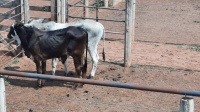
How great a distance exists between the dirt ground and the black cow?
A: 542mm

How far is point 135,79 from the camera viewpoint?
31.6 ft

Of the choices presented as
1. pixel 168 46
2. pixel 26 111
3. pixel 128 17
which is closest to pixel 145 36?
pixel 168 46

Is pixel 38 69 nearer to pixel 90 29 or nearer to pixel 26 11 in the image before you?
pixel 90 29

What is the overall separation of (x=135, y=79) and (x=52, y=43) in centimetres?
186

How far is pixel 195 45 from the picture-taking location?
12.2 metres

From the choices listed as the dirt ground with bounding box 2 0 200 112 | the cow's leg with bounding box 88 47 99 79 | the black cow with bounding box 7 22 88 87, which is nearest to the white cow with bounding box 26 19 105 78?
the cow's leg with bounding box 88 47 99 79

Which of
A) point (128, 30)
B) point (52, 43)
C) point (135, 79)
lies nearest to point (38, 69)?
point (52, 43)

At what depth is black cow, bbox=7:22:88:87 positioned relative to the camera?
8961 millimetres

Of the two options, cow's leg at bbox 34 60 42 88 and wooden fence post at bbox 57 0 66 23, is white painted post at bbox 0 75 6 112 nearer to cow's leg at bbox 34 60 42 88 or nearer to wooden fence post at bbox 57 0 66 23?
cow's leg at bbox 34 60 42 88

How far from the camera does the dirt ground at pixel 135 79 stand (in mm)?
8086

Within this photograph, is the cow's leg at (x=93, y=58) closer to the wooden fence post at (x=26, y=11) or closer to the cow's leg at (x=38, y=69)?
the cow's leg at (x=38, y=69)

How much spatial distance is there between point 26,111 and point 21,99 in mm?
705

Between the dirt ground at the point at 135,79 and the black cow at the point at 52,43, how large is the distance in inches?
A: 21.3

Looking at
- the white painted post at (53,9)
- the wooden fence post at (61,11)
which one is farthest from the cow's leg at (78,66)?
the white painted post at (53,9)
